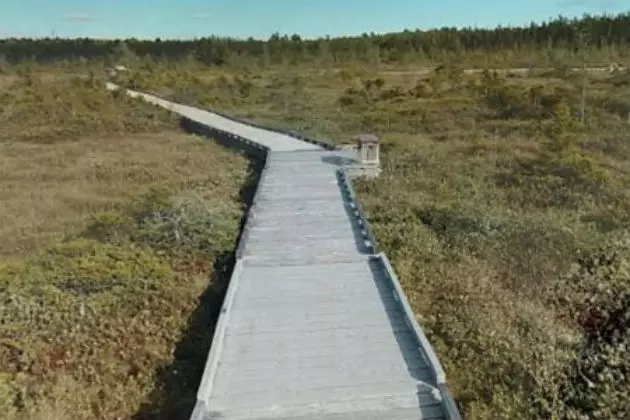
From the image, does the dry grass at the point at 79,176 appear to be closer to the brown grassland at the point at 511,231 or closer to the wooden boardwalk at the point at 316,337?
the brown grassland at the point at 511,231

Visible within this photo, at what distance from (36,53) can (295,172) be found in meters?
49.8

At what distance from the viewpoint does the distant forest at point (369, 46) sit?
44281mm

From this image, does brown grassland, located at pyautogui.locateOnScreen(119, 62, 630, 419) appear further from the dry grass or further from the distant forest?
the distant forest

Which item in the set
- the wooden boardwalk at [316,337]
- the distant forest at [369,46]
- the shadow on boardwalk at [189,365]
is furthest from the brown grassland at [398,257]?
the distant forest at [369,46]

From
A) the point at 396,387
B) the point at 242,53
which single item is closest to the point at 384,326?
the point at 396,387

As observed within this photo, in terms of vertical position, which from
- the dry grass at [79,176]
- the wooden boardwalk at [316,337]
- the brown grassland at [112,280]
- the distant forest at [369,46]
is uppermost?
the distant forest at [369,46]

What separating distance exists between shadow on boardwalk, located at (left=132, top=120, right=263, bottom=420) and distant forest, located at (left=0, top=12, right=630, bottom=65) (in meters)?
35.2

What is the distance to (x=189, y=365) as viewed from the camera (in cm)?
634

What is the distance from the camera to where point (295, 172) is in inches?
506

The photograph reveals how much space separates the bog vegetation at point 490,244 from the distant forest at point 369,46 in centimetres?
2066

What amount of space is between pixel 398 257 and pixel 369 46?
43600 millimetres

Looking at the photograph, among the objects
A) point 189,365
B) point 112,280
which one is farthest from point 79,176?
point 189,365

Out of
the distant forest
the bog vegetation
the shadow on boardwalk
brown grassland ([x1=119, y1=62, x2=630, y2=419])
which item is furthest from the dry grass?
the distant forest

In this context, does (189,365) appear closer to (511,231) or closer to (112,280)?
(112,280)
